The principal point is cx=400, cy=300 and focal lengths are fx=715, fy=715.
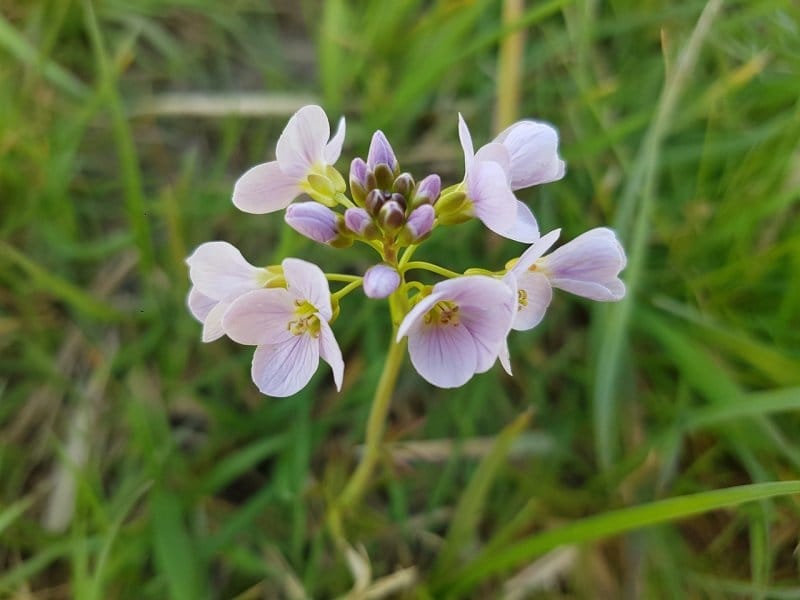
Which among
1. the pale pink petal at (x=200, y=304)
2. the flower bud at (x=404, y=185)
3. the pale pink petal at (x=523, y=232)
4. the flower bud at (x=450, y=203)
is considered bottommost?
the pale pink petal at (x=523, y=232)

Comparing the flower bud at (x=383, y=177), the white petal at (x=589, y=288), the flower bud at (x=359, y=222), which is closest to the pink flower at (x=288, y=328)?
the flower bud at (x=359, y=222)

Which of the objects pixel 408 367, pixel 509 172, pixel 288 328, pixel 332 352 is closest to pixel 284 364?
pixel 288 328

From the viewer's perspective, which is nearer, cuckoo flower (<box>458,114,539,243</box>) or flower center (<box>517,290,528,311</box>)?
cuckoo flower (<box>458,114,539,243</box>)

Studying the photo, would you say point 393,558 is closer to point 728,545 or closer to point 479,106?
point 728,545

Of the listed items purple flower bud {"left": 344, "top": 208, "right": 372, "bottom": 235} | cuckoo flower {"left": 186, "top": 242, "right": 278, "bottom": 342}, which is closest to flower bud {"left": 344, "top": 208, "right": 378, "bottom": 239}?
purple flower bud {"left": 344, "top": 208, "right": 372, "bottom": 235}

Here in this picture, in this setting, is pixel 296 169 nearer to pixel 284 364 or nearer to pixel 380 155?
pixel 380 155

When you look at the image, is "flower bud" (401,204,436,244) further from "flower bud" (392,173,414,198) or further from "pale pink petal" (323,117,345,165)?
"pale pink petal" (323,117,345,165)

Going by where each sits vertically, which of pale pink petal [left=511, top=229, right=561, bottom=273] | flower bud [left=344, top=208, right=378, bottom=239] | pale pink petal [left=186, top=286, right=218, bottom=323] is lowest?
pale pink petal [left=511, top=229, right=561, bottom=273]

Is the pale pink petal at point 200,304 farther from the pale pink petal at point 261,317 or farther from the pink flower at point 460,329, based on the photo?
the pink flower at point 460,329
